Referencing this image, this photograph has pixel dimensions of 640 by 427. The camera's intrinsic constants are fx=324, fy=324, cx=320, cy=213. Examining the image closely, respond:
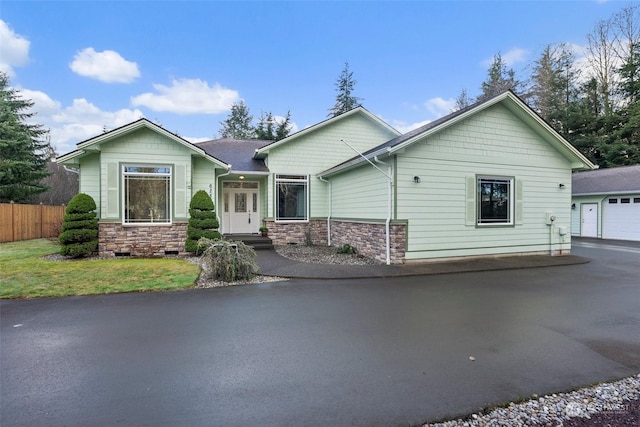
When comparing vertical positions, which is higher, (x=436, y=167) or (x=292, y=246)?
(x=436, y=167)

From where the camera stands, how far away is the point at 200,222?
1084 cm

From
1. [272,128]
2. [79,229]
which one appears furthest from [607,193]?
[272,128]

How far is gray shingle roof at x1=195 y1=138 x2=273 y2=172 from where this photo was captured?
13789 millimetres

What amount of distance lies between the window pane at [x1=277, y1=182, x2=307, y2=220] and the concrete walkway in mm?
3338

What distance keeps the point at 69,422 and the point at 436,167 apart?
9.66 metres

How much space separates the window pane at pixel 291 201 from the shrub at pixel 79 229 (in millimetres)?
6529

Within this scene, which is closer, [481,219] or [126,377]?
[126,377]

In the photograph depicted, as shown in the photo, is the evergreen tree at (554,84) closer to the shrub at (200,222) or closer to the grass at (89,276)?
the shrub at (200,222)

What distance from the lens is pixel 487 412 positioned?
8.44 ft

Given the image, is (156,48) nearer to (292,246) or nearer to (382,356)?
(292,246)

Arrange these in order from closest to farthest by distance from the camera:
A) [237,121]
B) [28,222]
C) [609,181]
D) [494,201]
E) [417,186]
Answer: [417,186] < [494,201] < [28,222] < [609,181] < [237,121]

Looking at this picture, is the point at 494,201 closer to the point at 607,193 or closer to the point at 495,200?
the point at 495,200

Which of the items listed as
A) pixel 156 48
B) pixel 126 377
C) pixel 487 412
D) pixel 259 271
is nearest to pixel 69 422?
pixel 126 377

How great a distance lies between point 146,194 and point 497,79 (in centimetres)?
3401
